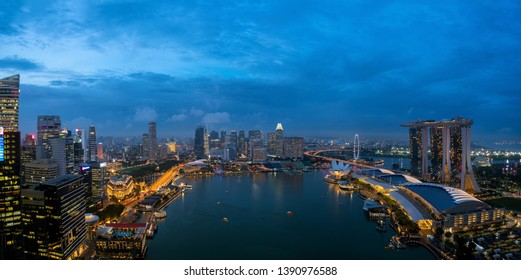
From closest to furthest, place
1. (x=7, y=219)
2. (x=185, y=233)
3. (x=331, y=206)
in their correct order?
(x=7, y=219) → (x=185, y=233) → (x=331, y=206)

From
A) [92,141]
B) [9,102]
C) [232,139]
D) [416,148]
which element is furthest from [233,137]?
[9,102]

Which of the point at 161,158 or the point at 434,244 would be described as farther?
the point at 161,158

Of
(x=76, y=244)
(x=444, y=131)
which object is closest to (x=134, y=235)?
(x=76, y=244)

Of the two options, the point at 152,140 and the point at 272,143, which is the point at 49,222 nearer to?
the point at 152,140

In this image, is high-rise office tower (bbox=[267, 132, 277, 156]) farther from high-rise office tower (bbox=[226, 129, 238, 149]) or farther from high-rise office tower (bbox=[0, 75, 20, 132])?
high-rise office tower (bbox=[0, 75, 20, 132])

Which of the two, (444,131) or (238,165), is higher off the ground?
(444,131)

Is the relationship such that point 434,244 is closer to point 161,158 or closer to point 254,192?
point 254,192
